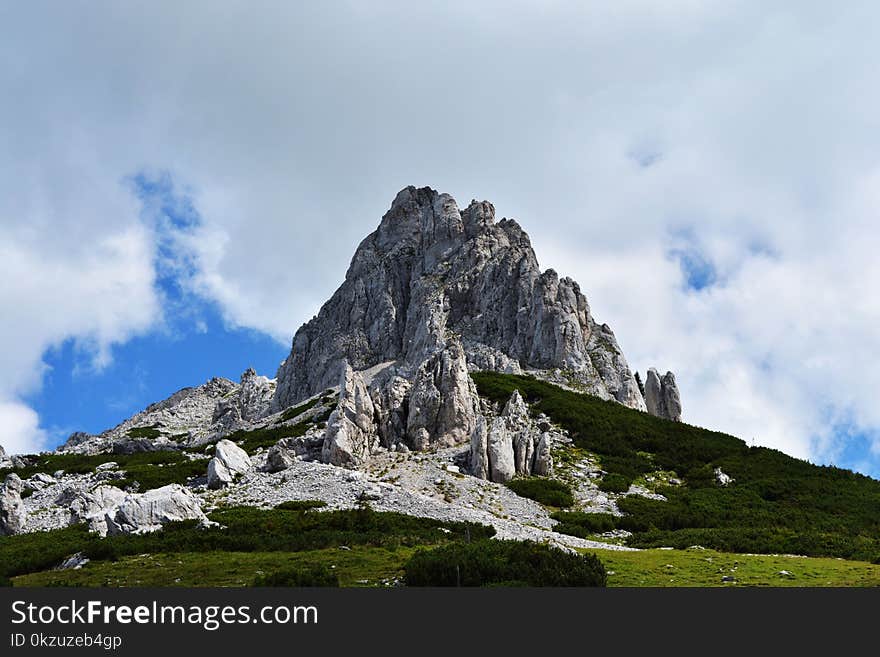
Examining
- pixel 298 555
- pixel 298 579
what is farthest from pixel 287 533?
pixel 298 579

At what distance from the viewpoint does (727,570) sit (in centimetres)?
2522

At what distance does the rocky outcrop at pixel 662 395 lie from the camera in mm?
98938

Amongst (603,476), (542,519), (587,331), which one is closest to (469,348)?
(587,331)

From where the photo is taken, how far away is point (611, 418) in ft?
233

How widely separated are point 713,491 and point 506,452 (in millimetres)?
16752

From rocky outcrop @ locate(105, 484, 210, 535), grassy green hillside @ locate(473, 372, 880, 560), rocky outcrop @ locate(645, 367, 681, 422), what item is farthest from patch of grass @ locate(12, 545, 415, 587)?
rocky outcrop @ locate(645, 367, 681, 422)

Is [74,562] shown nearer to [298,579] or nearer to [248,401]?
[298,579]

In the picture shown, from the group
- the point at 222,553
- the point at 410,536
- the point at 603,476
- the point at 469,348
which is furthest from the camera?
the point at 469,348

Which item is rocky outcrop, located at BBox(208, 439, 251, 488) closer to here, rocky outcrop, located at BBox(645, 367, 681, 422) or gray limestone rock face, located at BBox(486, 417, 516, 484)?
gray limestone rock face, located at BBox(486, 417, 516, 484)

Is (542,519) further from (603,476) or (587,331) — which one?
(587,331)

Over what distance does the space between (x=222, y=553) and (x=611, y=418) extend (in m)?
51.2

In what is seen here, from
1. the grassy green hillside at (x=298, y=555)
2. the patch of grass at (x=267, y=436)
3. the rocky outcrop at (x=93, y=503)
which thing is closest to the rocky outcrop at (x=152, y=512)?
the grassy green hillside at (x=298, y=555)

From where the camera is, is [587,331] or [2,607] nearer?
[2,607]

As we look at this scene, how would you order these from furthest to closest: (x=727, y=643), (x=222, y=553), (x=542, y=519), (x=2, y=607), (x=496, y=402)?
(x=496, y=402) < (x=542, y=519) < (x=222, y=553) < (x=2, y=607) < (x=727, y=643)
